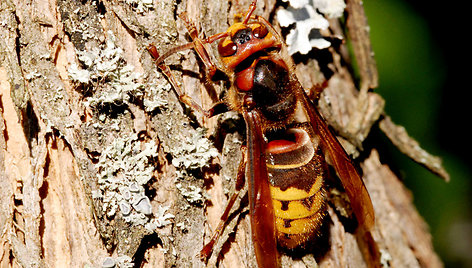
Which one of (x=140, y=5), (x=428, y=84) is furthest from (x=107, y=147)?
(x=428, y=84)

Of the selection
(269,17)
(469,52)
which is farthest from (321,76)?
(469,52)

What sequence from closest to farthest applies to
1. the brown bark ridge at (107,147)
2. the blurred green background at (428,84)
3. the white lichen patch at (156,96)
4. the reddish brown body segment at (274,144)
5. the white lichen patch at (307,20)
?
1. the brown bark ridge at (107,147)
2. the white lichen patch at (156,96)
3. the reddish brown body segment at (274,144)
4. the white lichen patch at (307,20)
5. the blurred green background at (428,84)

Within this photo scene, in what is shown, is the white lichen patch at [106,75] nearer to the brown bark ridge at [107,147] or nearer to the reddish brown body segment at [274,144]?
the brown bark ridge at [107,147]

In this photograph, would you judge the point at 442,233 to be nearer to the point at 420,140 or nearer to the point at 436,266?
the point at 420,140

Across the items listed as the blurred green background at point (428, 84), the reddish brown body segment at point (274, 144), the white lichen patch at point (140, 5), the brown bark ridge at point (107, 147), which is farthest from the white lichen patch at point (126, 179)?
the blurred green background at point (428, 84)

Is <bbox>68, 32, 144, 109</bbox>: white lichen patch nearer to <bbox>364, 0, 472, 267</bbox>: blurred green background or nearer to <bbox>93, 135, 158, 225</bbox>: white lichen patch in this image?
<bbox>93, 135, 158, 225</bbox>: white lichen patch

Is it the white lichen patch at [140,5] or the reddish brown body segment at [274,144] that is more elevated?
the white lichen patch at [140,5]

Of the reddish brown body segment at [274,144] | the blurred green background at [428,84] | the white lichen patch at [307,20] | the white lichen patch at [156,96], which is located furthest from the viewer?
the blurred green background at [428,84]
